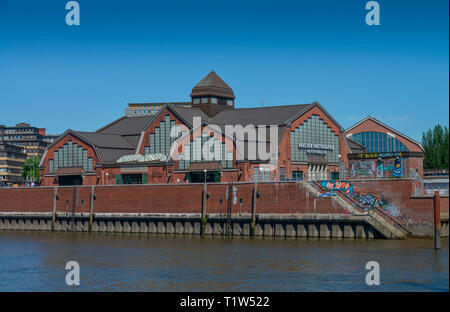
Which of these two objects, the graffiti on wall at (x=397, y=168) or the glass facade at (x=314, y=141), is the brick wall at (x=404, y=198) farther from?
the glass facade at (x=314, y=141)

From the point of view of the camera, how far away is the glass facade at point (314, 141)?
323 feet

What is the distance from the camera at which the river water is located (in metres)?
44.3

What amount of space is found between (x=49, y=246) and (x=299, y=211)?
25.1 metres

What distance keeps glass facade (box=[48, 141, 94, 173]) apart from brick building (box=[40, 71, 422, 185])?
15 cm

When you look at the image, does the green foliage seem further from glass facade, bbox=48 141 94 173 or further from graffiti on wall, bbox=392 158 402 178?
glass facade, bbox=48 141 94 173

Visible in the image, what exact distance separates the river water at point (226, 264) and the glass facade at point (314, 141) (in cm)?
2723

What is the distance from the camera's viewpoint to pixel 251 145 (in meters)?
93.3

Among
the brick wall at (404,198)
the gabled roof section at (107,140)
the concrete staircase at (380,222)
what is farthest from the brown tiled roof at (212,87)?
the concrete staircase at (380,222)

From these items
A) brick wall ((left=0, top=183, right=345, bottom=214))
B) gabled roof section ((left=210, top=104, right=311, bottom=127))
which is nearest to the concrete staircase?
brick wall ((left=0, top=183, right=345, bottom=214))

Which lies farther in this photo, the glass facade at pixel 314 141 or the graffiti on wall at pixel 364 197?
the glass facade at pixel 314 141

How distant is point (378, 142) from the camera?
12200cm

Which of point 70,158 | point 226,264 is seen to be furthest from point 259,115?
point 226,264

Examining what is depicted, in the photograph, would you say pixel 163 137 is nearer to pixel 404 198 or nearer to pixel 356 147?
pixel 356 147
